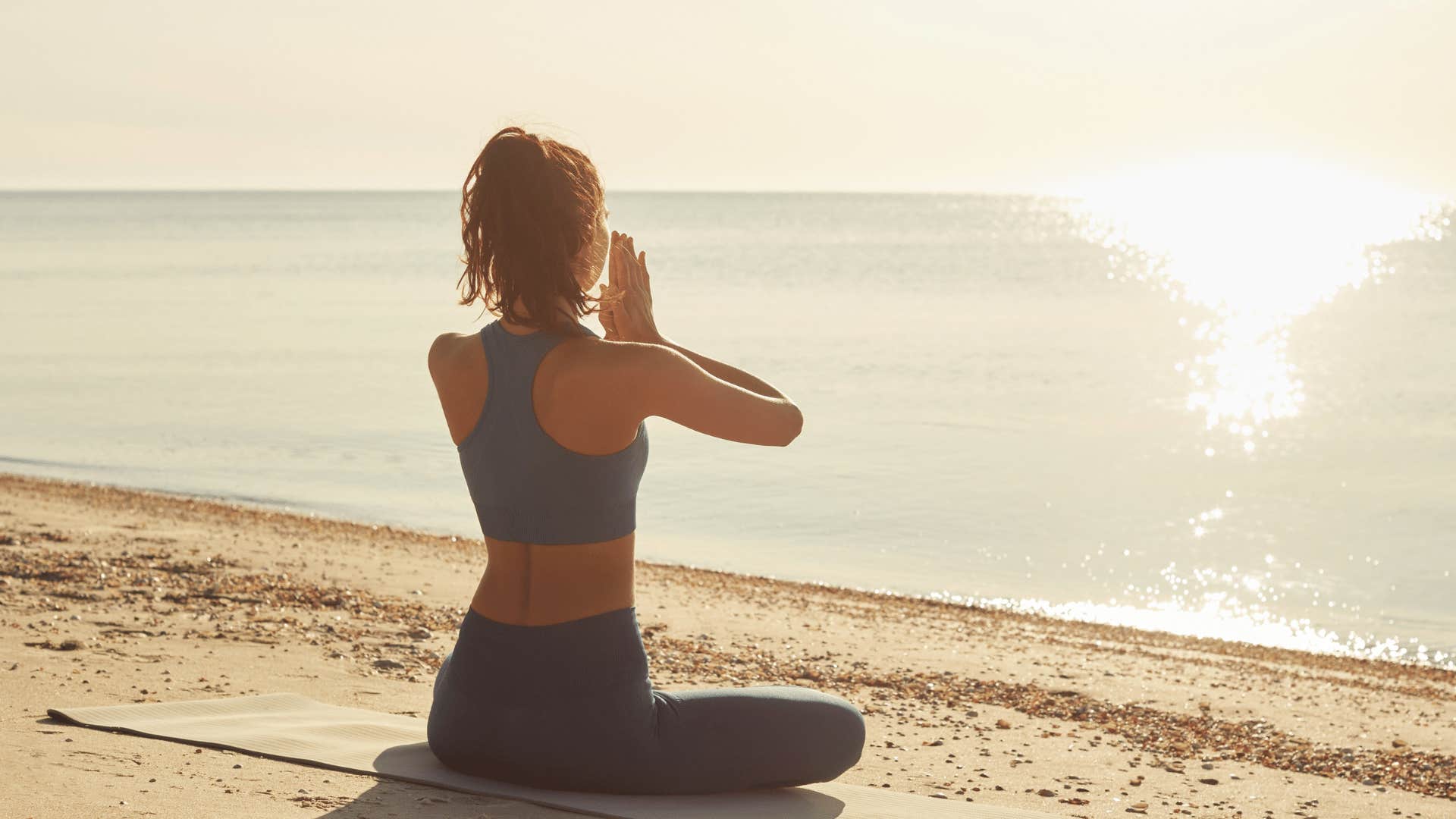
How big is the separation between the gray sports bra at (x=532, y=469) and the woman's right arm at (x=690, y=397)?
0.17 m

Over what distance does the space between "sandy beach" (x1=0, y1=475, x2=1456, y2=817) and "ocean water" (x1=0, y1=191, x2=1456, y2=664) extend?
8.49 feet

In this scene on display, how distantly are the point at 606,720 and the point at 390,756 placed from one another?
90cm

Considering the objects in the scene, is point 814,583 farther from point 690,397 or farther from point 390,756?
point 690,397

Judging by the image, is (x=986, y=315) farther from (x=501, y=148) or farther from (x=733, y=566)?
(x=501, y=148)

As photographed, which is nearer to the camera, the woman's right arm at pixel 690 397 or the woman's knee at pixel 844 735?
the woman's right arm at pixel 690 397

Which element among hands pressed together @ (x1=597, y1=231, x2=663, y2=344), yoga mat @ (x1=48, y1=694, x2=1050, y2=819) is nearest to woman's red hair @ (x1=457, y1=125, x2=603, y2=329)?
hands pressed together @ (x1=597, y1=231, x2=663, y2=344)

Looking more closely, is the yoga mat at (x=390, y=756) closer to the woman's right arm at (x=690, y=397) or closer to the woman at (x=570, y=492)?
the woman at (x=570, y=492)

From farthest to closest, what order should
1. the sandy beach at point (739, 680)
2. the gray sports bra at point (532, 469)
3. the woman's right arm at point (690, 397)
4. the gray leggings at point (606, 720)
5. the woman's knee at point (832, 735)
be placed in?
the sandy beach at point (739, 680) < the woman's knee at point (832, 735) < the gray leggings at point (606, 720) < the gray sports bra at point (532, 469) < the woman's right arm at point (690, 397)

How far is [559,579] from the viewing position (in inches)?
139

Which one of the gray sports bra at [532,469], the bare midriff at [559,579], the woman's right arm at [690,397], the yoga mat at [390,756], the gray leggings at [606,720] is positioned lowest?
the yoga mat at [390,756]

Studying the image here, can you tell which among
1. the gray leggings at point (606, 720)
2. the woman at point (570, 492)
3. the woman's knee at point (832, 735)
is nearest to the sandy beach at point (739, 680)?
the gray leggings at point (606, 720)

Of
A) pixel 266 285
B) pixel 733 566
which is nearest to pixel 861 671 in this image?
pixel 733 566

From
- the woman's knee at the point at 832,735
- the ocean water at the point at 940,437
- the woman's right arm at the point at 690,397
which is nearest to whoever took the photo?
the woman's right arm at the point at 690,397

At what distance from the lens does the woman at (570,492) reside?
333 cm
